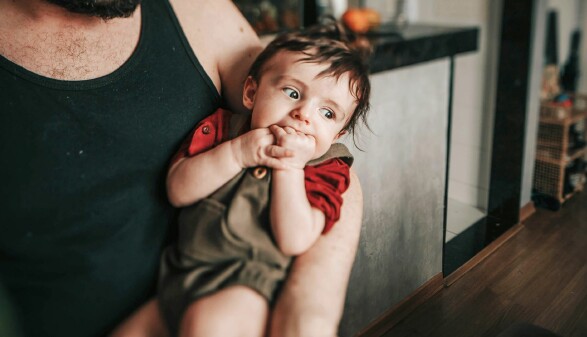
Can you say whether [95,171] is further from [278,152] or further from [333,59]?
[333,59]

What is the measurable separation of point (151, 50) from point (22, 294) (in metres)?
0.41

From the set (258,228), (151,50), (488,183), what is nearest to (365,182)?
(258,228)

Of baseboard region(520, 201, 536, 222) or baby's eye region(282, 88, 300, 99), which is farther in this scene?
baseboard region(520, 201, 536, 222)

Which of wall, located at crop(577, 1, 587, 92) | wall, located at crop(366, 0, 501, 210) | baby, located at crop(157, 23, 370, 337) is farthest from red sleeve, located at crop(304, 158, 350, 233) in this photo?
wall, located at crop(577, 1, 587, 92)

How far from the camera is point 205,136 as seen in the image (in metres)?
0.73

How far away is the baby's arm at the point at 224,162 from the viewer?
64 centimetres

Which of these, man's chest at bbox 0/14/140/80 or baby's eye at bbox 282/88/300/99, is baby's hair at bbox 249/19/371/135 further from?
man's chest at bbox 0/14/140/80

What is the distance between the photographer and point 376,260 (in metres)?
0.79

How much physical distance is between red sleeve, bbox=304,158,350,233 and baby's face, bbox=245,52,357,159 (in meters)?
0.03

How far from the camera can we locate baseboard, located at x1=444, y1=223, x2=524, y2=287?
777 mm

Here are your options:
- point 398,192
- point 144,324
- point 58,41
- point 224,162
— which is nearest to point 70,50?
point 58,41

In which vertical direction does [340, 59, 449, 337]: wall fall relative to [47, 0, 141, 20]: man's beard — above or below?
below

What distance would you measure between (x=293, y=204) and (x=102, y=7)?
0.41 meters

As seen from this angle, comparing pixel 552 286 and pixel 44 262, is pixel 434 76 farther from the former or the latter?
pixel 44 262
